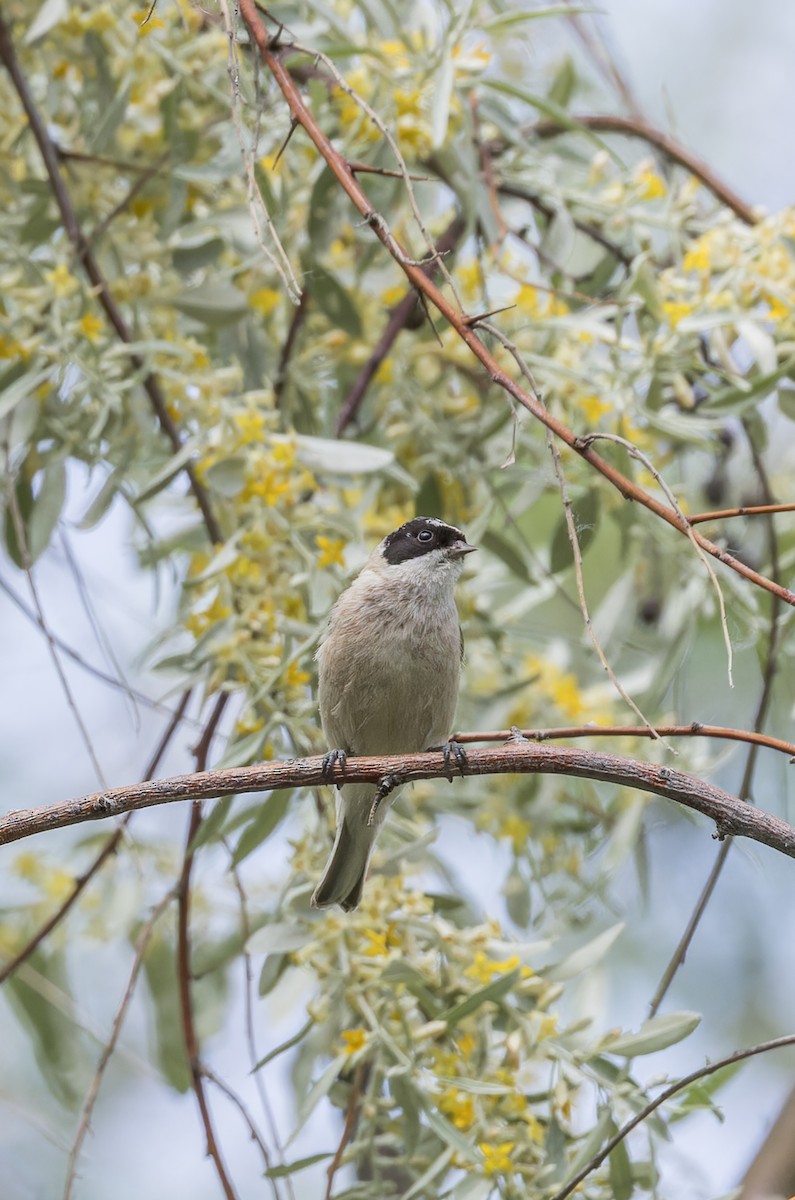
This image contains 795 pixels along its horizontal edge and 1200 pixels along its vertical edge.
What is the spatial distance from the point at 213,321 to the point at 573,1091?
182 centimetres

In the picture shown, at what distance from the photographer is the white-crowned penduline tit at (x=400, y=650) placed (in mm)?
3141

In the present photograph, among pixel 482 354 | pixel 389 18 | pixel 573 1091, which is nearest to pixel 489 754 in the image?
pixel 482 354

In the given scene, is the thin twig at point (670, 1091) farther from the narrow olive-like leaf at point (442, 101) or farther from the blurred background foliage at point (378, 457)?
the narrow olive-like leaf at point (442, 101)

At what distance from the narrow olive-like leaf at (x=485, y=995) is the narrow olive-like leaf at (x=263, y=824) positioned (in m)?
0.53

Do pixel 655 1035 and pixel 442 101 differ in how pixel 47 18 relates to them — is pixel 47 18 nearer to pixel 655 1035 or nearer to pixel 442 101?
pixel 442 101

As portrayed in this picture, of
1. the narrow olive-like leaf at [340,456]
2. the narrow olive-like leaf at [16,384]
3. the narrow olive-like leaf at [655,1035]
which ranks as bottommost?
the narrow olive-like leaf at [655,1035]

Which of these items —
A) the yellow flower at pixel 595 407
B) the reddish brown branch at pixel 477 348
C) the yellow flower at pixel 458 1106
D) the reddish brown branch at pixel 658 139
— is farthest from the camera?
the reddish brown branch at pixel 658 139

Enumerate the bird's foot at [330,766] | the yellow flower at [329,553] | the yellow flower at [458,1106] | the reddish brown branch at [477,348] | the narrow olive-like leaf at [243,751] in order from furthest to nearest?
the yellow flower at [329,553]
the narrow olive-like leaf at [243,751]
the yellow flower at [458,1106]
the bird's foot at [330,766]
the reddish brown branch at [477,348]

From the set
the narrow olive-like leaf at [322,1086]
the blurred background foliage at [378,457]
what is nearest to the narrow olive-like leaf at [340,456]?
the blurred background foliage at [378,457]

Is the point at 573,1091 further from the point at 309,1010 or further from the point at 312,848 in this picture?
the point at 312,848

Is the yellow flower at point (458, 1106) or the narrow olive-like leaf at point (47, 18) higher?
the narrow olive-like leaf at point (47, 18)

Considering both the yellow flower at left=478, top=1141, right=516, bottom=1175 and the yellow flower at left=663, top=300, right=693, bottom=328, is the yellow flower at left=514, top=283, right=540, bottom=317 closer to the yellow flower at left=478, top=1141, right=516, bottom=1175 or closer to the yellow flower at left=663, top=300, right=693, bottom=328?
the yellow flower at left=663, top=300, right=693, bottom=328

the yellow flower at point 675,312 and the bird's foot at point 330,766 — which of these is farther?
the yellow flower at point 675,312

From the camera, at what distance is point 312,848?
2904 mm
